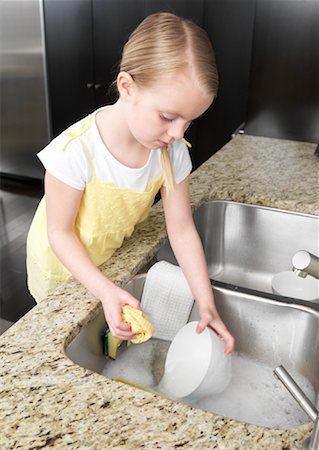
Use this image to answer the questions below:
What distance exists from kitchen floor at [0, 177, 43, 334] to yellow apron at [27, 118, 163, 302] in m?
0.96

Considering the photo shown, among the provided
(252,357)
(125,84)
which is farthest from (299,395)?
(125,84)

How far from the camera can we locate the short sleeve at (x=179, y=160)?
1039 mm

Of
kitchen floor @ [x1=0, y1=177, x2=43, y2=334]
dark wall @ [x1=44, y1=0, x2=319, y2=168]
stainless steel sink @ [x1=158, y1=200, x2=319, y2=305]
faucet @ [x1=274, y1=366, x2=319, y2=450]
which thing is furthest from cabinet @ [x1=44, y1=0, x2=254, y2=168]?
faucet @ [x1=274, y1=366, x2=319, y2=450]

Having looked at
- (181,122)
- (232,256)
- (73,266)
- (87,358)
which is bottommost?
(232,256)

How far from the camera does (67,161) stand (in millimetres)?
912

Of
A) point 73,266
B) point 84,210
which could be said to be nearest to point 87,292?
point 73,266

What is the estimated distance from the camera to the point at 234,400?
89cm

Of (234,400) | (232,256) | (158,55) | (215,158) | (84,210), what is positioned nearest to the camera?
(158,55)

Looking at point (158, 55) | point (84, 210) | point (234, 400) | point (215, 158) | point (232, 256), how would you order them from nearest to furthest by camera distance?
point (158, 55) → point (234, 400) → point (84, 210) → point (232, 256) → point (215, 158)

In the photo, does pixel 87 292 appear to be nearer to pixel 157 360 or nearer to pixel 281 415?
pixel 157 360

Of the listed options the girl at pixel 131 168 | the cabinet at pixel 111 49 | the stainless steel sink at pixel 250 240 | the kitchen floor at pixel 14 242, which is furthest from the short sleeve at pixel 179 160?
the cabinet at pixel 111 49

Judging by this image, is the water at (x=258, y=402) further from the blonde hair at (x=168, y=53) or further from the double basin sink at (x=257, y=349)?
the blonde hair at (x=168, y=53)

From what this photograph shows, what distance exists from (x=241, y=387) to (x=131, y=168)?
47 cm

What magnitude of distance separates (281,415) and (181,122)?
0.54 m
